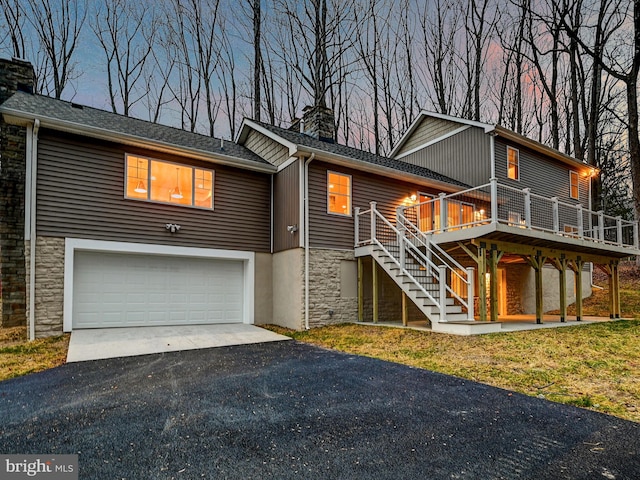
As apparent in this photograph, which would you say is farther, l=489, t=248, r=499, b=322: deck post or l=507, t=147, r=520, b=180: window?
l=507, t=147, r=520, b=180: window

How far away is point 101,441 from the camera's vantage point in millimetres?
3027

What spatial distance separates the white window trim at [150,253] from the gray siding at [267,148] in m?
2.86

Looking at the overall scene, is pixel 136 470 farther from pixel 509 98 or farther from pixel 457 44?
pixel 509 98

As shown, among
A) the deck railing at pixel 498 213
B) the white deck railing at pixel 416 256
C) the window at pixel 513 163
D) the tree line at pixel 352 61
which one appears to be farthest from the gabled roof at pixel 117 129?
the tree line at pixel 352 61

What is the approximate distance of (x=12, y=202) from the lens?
9.22 m

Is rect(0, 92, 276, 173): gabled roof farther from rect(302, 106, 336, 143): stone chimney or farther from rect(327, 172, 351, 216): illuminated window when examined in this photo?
rect(302, 106, 336, 143): stone chimney

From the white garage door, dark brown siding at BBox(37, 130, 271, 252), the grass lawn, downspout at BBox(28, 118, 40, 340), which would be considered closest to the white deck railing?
dark brown siding at BBox(37, 130, 271, 252)

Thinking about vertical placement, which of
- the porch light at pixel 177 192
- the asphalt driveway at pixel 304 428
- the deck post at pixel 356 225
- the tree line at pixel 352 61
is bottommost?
the asphalt driveway at pixel 304 428

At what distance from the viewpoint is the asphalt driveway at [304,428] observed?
Answer: 2.61m

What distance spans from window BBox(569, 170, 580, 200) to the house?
187 inches

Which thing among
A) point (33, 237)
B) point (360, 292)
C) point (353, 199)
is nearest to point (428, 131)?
point (353, 199)

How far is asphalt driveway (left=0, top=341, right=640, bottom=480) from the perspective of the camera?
2.61 m

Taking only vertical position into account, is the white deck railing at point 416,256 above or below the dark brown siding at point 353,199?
below

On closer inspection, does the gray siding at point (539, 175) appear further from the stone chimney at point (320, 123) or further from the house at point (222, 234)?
the stone chimney at point (320, 123)
